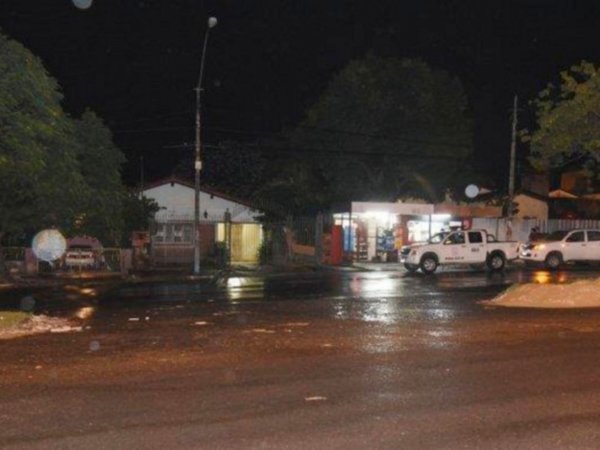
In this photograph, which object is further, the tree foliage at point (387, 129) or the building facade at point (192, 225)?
the tree foliage at point (387, 129)

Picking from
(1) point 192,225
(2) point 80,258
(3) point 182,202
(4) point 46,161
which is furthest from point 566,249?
(3) point 182,202

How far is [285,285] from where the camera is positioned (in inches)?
997

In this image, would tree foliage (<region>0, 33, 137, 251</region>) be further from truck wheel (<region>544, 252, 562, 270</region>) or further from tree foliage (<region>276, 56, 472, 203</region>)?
truck wheel (<region>544, 252, 562, 270</region>)

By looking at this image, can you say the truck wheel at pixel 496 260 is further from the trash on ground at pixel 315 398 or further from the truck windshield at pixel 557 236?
the trash on ground at pixel 315 398

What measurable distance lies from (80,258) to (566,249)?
19.6 m

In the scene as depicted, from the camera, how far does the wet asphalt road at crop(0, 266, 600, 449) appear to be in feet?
23.2

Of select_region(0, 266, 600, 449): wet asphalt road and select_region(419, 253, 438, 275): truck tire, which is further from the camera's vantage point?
select_region(419, 253, 438, 275): truck tire

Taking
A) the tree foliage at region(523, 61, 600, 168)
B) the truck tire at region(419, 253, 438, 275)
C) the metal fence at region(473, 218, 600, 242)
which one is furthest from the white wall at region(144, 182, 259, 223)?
the tree foliage at region(523, 61, 600, 168)

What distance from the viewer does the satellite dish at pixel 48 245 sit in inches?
1297

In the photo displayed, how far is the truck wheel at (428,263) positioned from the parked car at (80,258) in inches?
524

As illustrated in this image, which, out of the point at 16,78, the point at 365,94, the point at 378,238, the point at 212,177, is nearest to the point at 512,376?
the point at 16,78

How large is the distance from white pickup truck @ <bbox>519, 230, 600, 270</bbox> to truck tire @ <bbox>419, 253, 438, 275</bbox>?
448 cm

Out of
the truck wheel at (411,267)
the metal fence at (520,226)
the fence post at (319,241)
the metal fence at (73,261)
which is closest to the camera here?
the truck wheel at (411,267)

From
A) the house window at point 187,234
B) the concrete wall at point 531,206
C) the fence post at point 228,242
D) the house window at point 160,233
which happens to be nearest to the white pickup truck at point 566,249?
the fence post at point 228,242
